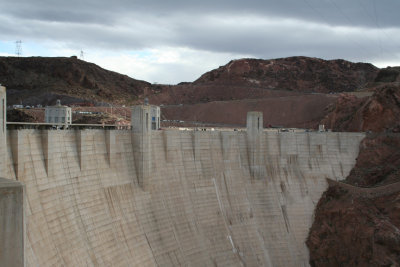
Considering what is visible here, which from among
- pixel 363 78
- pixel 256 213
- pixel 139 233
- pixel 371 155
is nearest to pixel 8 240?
pixel 139 233

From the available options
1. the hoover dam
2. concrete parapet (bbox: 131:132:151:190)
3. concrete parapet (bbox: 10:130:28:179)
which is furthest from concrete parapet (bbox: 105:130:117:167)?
concrete parapet (bbox: 10:130:28:179)

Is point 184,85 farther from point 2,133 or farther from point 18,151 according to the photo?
point 2,133

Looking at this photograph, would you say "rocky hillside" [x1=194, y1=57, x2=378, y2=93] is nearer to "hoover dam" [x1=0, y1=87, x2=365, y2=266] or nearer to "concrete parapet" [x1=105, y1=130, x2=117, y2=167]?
"hoover dam" [x1=0, y1=87, x2=365, y2=266]

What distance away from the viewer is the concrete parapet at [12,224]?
34.2 ft

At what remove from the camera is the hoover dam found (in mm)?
17422

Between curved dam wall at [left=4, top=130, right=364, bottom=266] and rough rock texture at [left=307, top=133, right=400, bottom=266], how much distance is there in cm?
114

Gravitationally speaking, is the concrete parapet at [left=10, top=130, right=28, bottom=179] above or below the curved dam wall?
above

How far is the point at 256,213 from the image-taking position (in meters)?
31.6

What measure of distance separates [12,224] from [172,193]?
16.8 m

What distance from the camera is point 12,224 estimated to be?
1057cm

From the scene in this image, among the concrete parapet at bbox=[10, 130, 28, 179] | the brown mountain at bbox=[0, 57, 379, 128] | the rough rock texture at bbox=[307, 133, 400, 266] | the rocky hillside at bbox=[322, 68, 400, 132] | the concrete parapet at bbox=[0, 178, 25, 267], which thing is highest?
the brown mountain at bbox=[0, 57, 379, 128]

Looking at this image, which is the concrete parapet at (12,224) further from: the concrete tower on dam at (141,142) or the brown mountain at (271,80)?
the brown mountain at (271,80)

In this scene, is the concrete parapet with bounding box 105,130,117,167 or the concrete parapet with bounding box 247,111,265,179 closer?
the concrete parapet with bounding box 105,130,117,167

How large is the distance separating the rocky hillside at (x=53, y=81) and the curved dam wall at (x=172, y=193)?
46.8 meters
